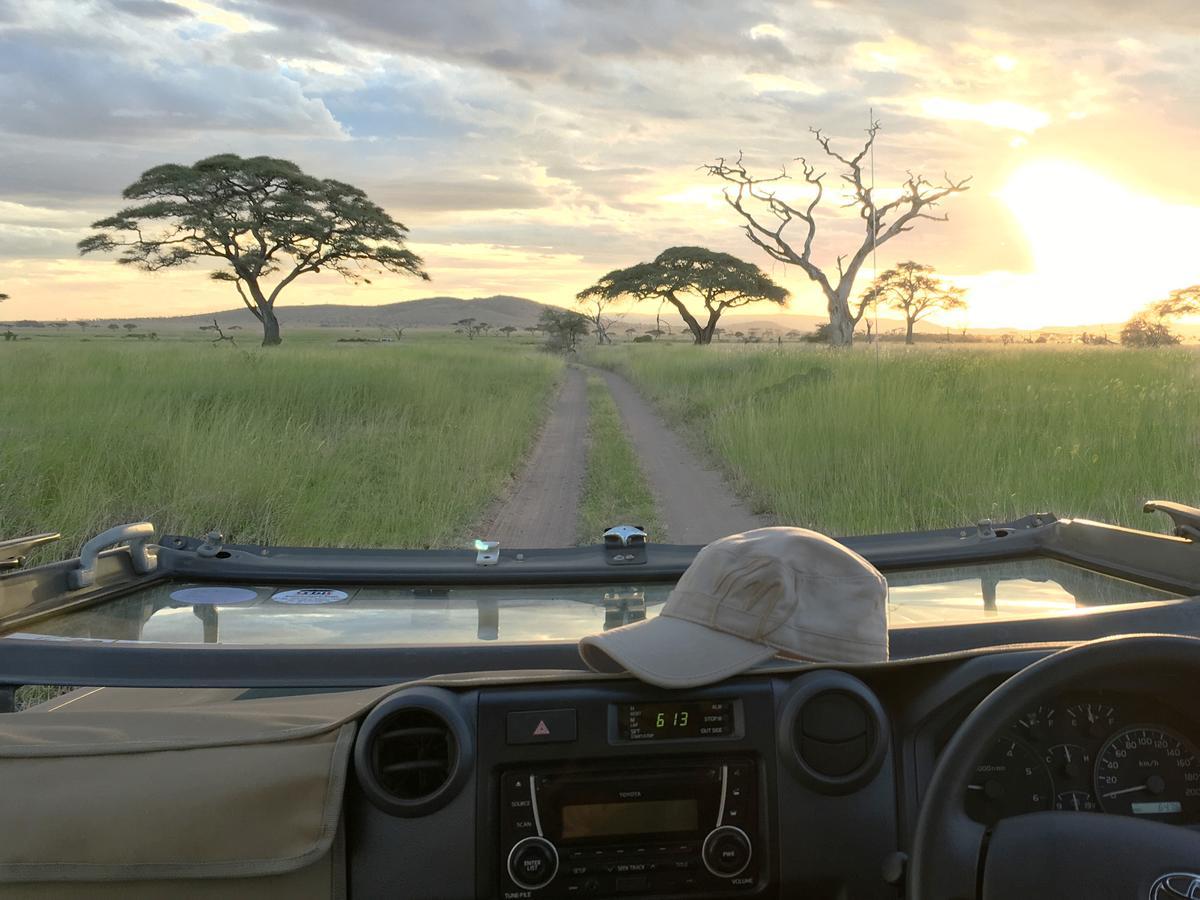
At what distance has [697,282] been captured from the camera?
148 feet

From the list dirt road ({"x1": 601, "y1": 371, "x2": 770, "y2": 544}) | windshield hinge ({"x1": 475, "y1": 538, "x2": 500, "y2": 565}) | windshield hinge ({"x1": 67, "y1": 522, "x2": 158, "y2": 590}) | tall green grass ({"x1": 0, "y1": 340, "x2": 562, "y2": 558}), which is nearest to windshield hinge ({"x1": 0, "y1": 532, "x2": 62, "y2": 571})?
windshield hinge ({"x1": 67, "y1": 522, "x2": 158, "y2": 590})

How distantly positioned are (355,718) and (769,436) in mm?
8737

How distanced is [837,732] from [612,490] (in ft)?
24.8

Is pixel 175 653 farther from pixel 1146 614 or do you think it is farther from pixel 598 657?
pixel 1146 614

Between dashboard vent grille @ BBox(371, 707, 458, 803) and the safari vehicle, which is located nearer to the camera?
the safari vehicle

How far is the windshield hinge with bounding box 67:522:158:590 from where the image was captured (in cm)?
214

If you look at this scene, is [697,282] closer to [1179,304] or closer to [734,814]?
[1179,304]

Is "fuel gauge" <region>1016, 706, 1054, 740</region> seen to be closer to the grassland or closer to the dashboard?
the dashboard

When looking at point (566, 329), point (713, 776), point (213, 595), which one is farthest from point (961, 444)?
point (566, 329)

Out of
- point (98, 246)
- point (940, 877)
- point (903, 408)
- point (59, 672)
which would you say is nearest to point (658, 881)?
point (940, 877)

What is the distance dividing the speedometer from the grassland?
4.87 m

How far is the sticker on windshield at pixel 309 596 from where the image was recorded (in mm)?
2281

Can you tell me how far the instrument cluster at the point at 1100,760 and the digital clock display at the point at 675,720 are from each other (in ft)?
→ 1.23

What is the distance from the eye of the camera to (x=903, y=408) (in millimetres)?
9266
